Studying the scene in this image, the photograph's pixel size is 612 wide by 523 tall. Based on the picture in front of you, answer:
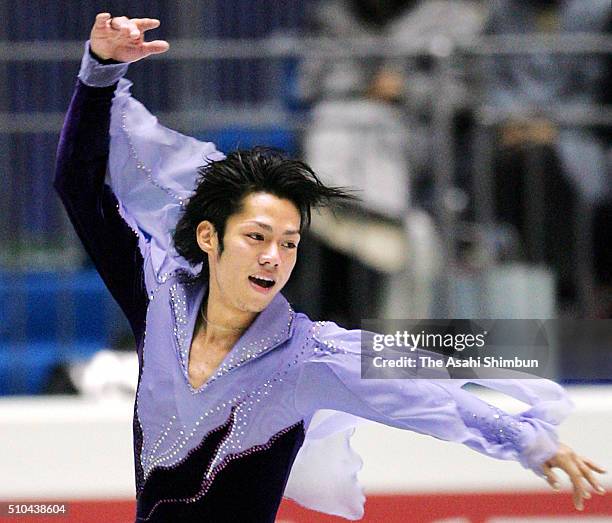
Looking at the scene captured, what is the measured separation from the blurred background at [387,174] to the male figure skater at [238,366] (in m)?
1.80

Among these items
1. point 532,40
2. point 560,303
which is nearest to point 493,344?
point 560,303

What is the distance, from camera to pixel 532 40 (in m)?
5.16

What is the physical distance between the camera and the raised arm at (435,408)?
2.88 metres

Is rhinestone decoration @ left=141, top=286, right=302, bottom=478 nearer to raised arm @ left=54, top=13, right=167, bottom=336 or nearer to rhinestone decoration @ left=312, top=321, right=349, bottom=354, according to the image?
rhinestone decoration @ left=312, top=321, right=349, bottom=354

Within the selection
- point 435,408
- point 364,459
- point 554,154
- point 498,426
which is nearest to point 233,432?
point 435,408

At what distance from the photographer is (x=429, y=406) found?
2930mm

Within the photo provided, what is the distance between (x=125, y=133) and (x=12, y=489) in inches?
64.3

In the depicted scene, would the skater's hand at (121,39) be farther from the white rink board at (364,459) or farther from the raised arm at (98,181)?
the white rink board at (364,459)

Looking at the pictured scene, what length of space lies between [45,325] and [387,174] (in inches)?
57.7

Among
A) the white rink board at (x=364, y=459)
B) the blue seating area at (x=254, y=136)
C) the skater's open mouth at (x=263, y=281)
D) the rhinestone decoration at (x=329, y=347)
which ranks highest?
the skater's open mouth at (x=263, y=281)

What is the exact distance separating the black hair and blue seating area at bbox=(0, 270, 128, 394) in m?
2.23

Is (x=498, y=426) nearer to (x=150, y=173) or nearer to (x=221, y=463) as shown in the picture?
(x=221, y=463)

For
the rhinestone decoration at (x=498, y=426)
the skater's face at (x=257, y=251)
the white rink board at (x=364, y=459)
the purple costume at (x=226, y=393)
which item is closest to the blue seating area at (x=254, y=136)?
the white rink board at (x=364, y=459)

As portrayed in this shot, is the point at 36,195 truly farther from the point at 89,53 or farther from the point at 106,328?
the point at 89,53
